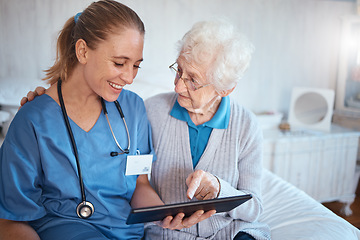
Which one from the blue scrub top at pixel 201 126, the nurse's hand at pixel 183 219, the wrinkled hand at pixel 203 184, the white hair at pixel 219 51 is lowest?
the nurse's hand at pixel 183 219

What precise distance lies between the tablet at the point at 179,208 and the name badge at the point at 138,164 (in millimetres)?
250

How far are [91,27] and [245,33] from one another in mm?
1907

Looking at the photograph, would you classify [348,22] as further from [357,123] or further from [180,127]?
[180,127]

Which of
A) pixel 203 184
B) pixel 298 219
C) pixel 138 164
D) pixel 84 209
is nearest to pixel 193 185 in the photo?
pixel 203 184

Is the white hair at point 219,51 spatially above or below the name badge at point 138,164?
above

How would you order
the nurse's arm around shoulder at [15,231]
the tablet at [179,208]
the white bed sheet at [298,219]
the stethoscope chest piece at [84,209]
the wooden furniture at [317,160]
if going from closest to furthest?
the tablet at [179,208] < the nurse's arm around shoulder at [15,231] < the stethoscope chest piece at [84,209] < the white bed sheet at [298,219] < the wooden furniture at [317,160]

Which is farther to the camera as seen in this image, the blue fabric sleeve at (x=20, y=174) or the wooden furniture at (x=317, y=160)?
the wooden furniture at (x=317, y=160)

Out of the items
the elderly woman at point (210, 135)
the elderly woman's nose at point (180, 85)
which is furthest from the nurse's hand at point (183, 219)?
the elderly woman's nose at point (180, 85)

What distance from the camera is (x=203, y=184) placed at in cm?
119

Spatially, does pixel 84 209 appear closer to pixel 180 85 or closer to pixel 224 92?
pixel 180 85

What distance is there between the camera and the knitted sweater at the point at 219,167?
1318 millimetres

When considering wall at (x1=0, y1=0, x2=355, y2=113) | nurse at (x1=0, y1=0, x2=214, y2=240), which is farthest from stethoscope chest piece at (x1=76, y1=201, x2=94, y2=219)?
wall at (x1=0, y1=0, x2=355, y2=113)

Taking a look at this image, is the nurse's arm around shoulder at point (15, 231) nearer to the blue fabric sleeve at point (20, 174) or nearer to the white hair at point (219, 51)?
the blue fabric sleeve at point (20, 174)

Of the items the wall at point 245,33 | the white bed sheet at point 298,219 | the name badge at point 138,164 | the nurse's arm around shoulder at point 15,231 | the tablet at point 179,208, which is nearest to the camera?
the tablet at point 179,208
